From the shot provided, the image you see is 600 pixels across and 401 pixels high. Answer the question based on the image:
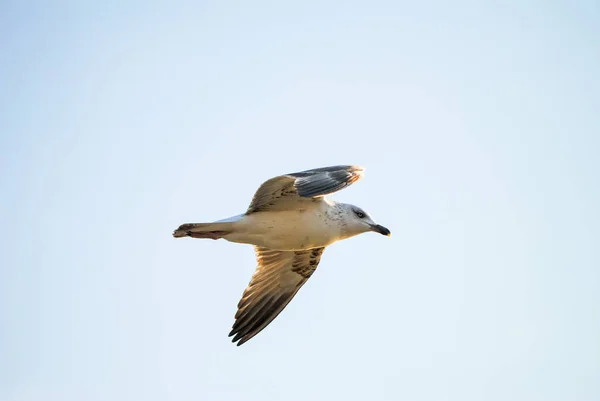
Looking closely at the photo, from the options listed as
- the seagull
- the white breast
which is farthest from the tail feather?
the white breast

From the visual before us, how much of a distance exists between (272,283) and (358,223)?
1.87m

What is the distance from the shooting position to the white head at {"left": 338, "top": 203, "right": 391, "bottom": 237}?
36.3ft

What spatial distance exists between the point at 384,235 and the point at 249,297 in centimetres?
232

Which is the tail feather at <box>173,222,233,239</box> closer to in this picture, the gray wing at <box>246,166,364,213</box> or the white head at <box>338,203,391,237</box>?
the gray wing at <box>246,166,364,213</box>

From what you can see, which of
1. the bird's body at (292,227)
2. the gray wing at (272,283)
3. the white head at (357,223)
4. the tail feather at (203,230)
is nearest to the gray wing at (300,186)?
the bird's body at (292,227)

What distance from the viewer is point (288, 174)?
1040 cm

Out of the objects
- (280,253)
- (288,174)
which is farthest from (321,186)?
(280,253)

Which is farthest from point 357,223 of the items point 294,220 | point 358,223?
point 294,220

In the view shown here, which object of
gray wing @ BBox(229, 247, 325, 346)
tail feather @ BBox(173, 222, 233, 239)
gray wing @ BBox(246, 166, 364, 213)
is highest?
gray wing @ BBox(246, 166, 364, 213)

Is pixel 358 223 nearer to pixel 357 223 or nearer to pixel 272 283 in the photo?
pixel 357 223

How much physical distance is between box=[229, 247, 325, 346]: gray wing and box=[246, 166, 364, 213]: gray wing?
1557 millimetres

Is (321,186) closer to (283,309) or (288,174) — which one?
(288,174)

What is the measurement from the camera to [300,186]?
31.5 feet

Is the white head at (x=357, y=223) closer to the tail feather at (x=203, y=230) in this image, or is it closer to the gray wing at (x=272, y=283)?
the gray wing at (x=272, y=283)
